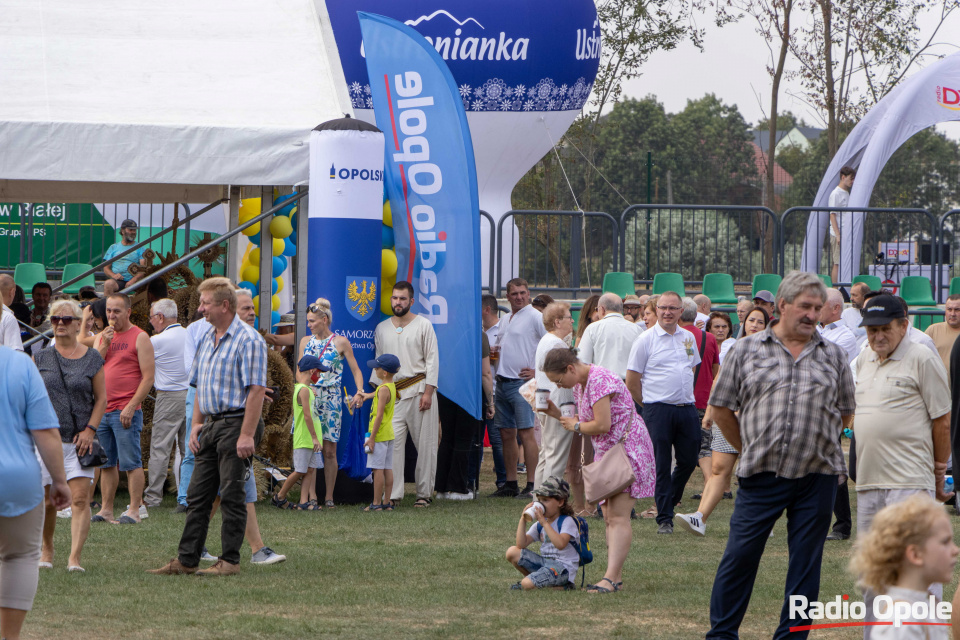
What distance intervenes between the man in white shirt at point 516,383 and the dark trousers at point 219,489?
14.7 feet

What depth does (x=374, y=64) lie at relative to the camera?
11242 millimetres

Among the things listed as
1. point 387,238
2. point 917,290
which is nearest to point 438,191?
point 387,238

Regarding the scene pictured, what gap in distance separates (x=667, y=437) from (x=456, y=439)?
2312 mm

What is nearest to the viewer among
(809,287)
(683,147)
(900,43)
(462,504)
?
(809,287)

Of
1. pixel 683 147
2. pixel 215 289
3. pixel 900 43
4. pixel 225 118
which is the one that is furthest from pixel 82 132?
pixel 683 147

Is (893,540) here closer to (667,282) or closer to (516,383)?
(516,383)

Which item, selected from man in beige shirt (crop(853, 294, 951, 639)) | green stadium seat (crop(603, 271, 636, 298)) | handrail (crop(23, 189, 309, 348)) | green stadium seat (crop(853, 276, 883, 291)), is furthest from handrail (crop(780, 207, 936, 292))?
man in beige shirt (crop(853, 294, 951, 639))

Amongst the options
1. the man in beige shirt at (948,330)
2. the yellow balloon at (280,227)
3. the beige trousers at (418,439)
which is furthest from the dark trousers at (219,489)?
the man in beige shirt at (948,330)

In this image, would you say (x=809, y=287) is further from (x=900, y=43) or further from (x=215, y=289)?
(x=900, y=43)

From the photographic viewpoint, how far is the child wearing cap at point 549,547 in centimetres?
722

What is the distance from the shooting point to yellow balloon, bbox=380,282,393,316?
36.7ft

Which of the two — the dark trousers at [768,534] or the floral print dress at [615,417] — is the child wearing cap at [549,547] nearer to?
the floral print dress at [615,417]

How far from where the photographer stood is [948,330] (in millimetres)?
10539

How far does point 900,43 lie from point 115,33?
21422mm
